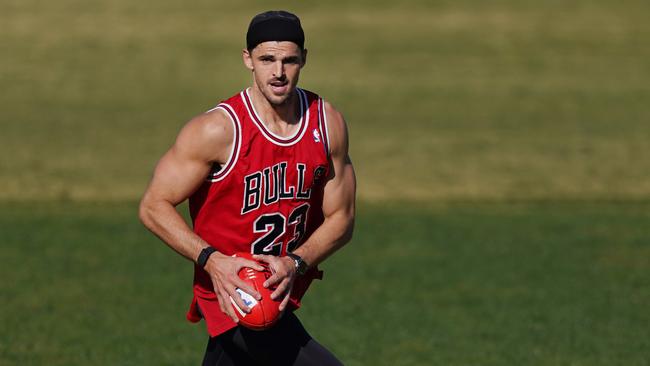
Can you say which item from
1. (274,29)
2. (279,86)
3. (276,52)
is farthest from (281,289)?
(274,29)

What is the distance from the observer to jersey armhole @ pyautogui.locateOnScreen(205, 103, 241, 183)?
24.7 ft

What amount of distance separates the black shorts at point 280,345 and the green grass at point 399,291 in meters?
4.26

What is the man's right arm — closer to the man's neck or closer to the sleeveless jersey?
the sleeveless jersey

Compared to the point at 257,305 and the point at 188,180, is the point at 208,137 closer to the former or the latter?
the point at 188,180

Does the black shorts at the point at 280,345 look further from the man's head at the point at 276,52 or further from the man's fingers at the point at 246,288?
the man's head at the point at 276,52

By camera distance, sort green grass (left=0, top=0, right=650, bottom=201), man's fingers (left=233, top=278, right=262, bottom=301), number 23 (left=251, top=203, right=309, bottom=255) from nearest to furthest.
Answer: man's fingers (left=233, top=278, right=262, bottom=301)
number 23 (left=251, top=203, right=309, bottom=255)
green grass (left=0, top=0, right=650, bottom=201)

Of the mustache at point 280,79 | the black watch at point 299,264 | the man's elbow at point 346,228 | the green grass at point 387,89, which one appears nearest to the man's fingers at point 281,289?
the black watch at point 299,264

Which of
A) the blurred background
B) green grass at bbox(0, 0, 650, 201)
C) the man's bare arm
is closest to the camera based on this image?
the man's bare arm

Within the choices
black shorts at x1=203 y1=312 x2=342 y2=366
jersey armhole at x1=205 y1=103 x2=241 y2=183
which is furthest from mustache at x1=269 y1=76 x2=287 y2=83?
black shorts at x1=203 y1=312 x2=342 y2=366

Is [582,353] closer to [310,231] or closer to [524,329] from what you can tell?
[524,329]

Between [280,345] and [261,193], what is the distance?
95 centimetres

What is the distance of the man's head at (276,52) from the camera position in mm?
7473

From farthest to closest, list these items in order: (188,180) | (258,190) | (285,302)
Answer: (258,190), (188,180), (285,302)

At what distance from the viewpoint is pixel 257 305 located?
7312 millimetres
